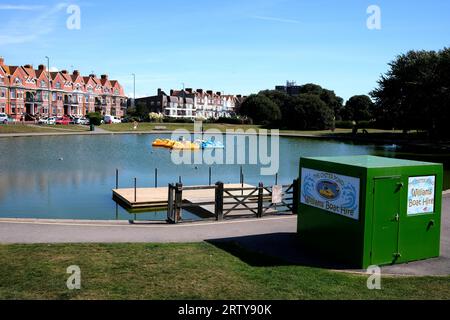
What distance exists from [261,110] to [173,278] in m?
112

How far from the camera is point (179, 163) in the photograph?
40594mm

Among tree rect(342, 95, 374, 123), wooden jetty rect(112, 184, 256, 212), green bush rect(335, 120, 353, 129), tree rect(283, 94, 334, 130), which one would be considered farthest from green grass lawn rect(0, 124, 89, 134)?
tree rect(342, 95, 374, 123)

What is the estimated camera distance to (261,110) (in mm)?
119438

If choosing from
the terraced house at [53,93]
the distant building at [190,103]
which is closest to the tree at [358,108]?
the distant building at [190,103]

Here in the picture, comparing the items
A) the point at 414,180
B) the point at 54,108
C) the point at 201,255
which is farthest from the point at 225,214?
the point at 54,108

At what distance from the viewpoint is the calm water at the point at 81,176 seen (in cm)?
2069

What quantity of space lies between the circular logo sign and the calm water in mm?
7733

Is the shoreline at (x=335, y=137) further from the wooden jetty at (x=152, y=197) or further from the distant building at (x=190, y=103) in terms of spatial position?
the distant building at (x=190, y=103)

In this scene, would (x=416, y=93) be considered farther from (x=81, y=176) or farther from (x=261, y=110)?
(x=81, y=176)

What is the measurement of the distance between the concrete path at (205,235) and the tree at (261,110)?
103743mm

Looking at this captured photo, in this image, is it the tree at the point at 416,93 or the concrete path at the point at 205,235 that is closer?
the concrete path at the point at 205,235

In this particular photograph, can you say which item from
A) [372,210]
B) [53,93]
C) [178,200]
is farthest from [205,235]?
[53,93]

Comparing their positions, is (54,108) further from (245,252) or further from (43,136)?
(245,252)
